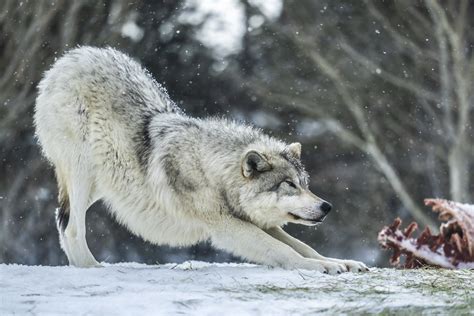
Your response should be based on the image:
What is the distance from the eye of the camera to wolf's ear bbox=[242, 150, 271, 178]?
18.0ft

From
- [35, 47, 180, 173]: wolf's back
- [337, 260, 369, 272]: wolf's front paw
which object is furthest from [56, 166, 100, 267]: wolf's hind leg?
[337, 260, 369, 272]: wolf's front paw

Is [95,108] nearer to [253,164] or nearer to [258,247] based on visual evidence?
[253,164]

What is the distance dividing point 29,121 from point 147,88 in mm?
8527

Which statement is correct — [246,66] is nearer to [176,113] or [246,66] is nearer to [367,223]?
[367,223]

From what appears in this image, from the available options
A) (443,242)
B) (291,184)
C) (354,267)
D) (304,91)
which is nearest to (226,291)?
(354,267)

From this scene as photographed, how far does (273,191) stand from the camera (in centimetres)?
546

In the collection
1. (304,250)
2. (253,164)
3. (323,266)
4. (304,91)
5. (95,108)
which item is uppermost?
(304,91)

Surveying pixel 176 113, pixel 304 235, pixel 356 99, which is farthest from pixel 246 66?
pixel 176 113

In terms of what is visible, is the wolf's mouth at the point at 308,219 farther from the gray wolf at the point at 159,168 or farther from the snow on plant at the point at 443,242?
the snow on plant at the point at 443,242

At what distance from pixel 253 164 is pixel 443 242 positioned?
1.22m

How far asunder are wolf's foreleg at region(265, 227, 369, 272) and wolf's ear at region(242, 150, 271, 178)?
403mm

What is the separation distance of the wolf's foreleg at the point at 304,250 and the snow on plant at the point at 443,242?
0.39m

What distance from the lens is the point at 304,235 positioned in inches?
613

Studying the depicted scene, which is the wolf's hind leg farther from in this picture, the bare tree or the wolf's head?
the bare tree
